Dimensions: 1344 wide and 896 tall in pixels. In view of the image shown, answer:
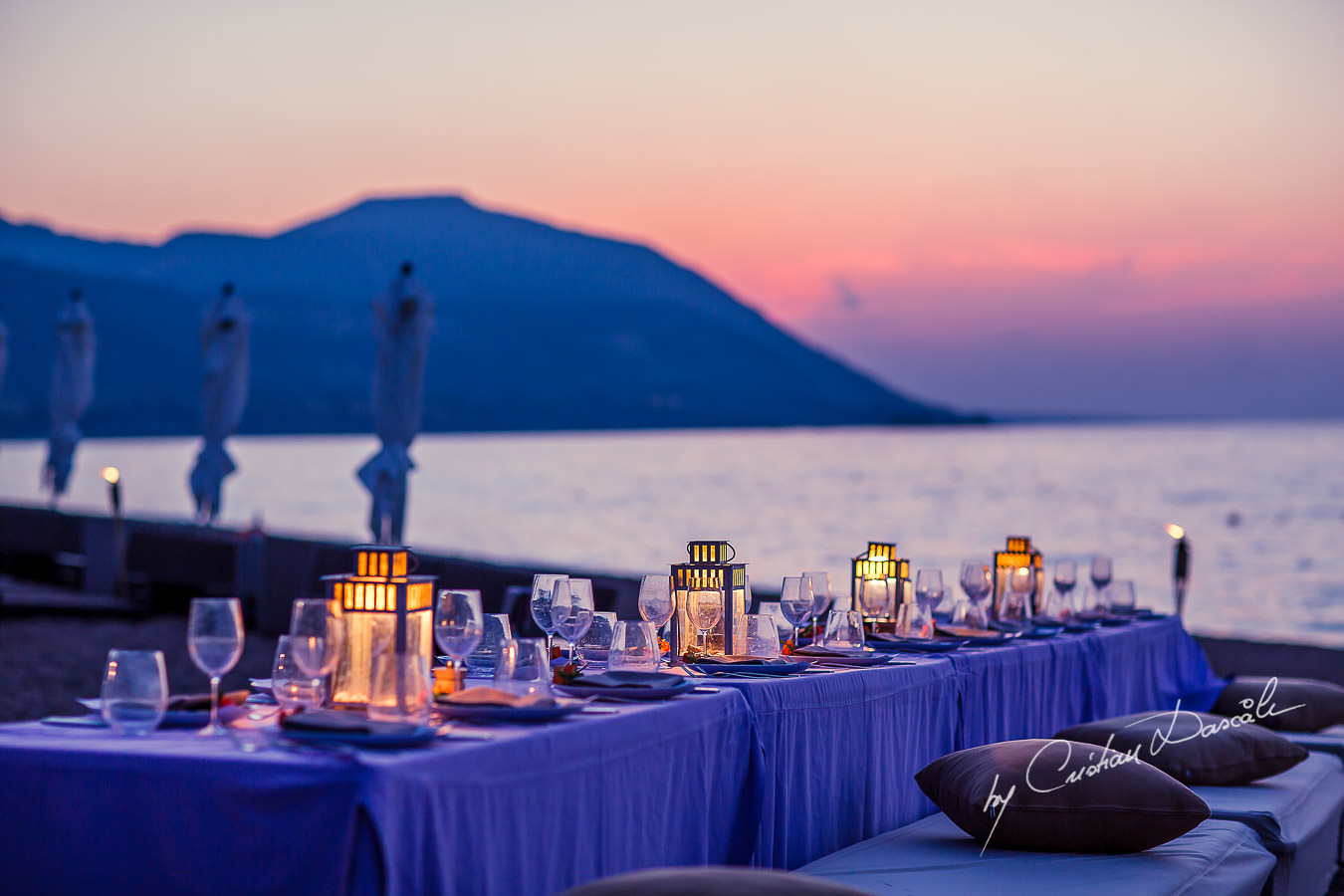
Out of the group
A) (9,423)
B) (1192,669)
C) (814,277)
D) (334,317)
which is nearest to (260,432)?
(334,317)

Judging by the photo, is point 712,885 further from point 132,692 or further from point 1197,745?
point 1197,745

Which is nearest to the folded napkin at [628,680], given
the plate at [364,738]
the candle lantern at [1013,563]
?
the plate at [364,738]

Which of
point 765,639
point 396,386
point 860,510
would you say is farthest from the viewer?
point 860,510

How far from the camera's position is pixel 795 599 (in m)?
4.07

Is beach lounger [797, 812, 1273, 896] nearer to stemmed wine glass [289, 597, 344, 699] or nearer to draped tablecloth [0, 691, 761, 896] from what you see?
draped tablecloth [0, 691, 761, 896]

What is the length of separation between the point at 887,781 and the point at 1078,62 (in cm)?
1460

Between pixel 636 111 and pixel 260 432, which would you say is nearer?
pixel 636 111

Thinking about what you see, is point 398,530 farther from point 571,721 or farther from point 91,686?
point 571,721

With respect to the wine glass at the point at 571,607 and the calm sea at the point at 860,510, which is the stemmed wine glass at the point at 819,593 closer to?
the wine glass at the point at 571,607

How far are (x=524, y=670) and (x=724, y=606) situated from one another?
107 centimetres

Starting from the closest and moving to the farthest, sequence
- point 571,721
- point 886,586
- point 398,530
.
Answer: point 571,721 < point 886,586 < point 398,530

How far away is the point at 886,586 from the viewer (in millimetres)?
4586

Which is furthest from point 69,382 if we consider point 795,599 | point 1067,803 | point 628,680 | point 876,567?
point 1067,803

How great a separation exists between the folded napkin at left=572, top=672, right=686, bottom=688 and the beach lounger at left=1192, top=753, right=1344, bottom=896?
190 cm
